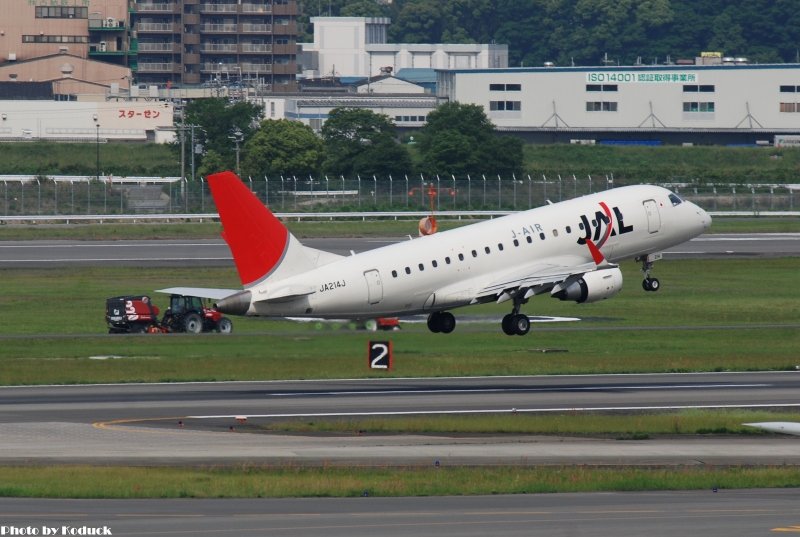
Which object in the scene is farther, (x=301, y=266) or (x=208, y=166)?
(x=208, y=166)

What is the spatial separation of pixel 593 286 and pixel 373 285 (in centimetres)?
943

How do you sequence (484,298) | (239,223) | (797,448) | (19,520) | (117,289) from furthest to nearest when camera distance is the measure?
(117,289)
(484,298)
(239,223)
(797,448)
(19,520)

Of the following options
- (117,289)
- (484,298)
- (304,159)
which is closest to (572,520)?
(484,298)

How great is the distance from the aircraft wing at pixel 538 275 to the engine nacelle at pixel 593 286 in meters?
0.42

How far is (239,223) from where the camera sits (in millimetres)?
54406

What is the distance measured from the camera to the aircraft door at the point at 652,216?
66.2 metres

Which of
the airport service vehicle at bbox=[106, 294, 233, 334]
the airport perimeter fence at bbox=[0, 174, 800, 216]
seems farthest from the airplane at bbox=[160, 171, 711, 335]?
the airport perimeter fence at bbox=[0, 174, 800, 216]

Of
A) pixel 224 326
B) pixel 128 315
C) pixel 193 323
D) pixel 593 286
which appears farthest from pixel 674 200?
pixel 128 315

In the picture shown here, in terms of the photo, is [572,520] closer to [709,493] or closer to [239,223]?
[709,493]

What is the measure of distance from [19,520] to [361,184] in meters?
111

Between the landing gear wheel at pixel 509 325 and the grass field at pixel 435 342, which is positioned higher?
the landing gear wheel at pixel 509 325

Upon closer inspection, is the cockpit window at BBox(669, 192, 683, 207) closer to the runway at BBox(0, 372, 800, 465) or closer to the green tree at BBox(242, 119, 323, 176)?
the runway at BBox(0, 372, 800, 465)

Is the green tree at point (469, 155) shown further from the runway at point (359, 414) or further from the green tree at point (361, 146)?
the runway at point (359, 414)

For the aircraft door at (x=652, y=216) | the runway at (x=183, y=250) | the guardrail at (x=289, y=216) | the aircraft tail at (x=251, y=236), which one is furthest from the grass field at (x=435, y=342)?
the guardrail at (x=289, y=216)
